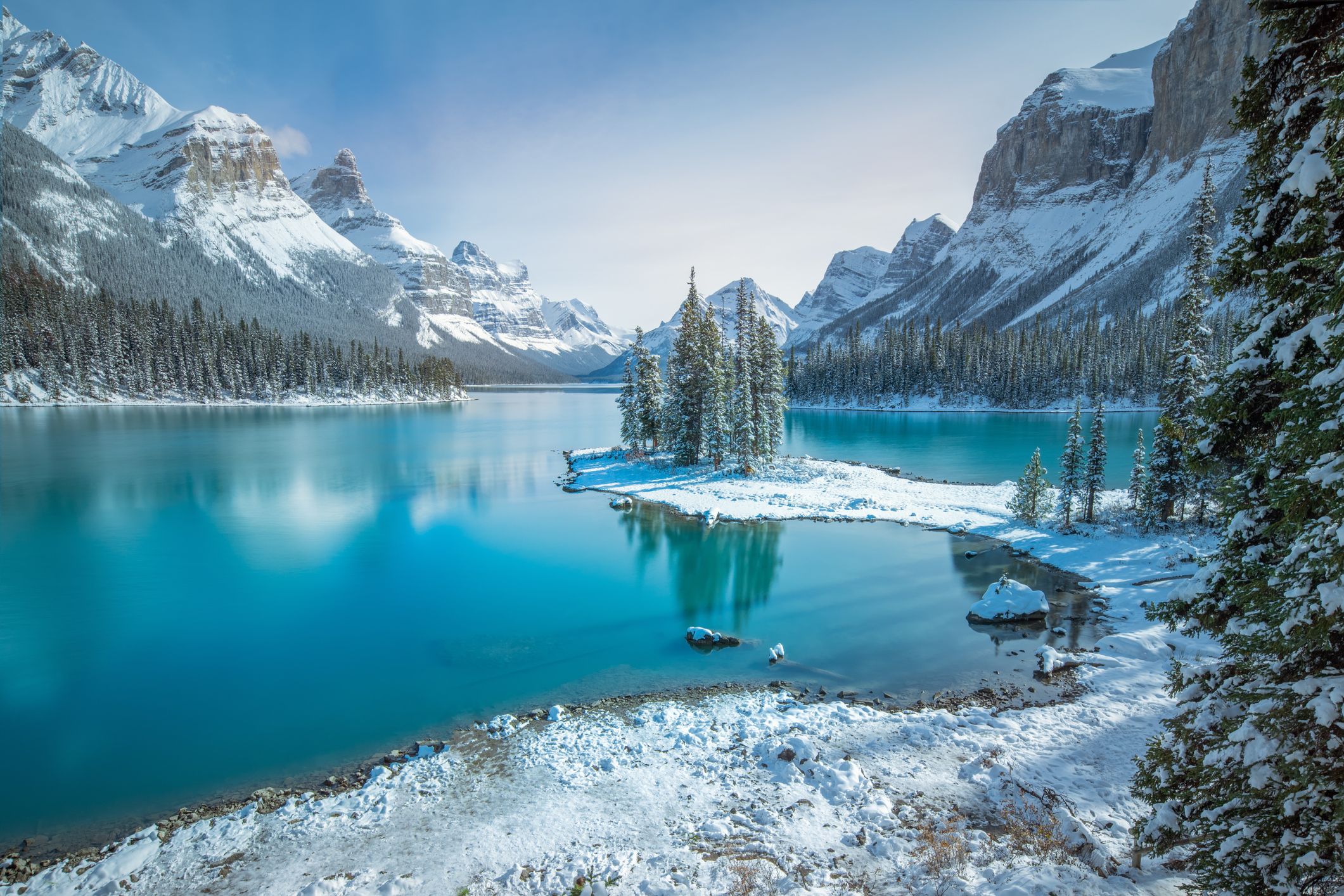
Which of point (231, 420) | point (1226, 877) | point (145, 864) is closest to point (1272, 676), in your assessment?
point (1226, 877)

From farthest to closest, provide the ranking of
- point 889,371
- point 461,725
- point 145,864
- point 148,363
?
1. point 889,371
2. point 148,363
3. point 461,725
4. point 145,864

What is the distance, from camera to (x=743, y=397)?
47.2m

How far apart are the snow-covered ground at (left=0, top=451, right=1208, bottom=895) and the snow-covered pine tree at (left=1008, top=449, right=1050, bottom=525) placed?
58.5 ft

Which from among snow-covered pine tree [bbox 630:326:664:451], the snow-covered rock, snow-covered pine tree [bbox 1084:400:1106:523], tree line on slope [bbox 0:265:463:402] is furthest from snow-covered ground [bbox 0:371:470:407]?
snow-covered pine tree [bbox 1084:400:1106:523]

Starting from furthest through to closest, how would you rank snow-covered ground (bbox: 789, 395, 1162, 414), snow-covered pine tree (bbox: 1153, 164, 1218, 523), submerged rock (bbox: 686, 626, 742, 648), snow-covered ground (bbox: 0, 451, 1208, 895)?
snow-covered ground (bbox: 789, 395, 1162, 414), snow-covered pine tree (bbox: 1153, 164, 1218, 523), submerged rock (bbox: 686, 626, 742, 648), snow-covered ground (bbox: 0, 451, 1208, 895)

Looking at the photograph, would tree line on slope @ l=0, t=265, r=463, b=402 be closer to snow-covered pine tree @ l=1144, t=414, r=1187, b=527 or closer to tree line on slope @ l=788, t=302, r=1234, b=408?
tree line on slope @ l=788, t=302, r=1234, b=408

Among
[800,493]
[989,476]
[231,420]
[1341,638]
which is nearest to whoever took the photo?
[1341,638]

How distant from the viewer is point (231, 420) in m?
91.5

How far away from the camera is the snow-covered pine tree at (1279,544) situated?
500 cm

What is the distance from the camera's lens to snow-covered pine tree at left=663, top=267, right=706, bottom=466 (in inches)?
1957

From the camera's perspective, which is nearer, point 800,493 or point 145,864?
point 145,864

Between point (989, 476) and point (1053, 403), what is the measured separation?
82295 millimetres

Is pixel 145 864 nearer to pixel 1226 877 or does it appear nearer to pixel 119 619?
pixel 1226 877

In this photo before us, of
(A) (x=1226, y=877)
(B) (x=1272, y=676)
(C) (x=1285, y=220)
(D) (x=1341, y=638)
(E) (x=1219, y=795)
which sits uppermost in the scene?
(C) (x=1285, y=220)
